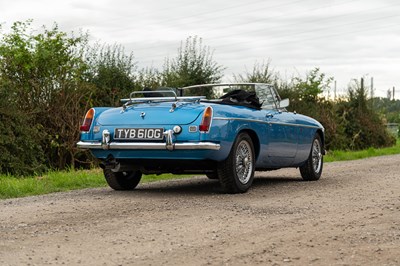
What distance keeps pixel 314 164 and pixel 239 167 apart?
302cm

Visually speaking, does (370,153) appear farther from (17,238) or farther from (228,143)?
(17,238)

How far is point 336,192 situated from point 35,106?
273 inches

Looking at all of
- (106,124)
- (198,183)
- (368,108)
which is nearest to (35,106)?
(198,183)

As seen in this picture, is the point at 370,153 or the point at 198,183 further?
the point at 370,153

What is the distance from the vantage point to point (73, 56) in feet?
56.8

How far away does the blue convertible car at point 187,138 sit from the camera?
9383mm

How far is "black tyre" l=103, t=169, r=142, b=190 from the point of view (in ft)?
34.6

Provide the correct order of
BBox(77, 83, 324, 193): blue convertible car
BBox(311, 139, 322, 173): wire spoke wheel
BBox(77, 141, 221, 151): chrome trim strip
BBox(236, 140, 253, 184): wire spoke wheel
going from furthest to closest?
BBox(311, 139, 322, 173): wire spoke wheel
BBox(236, 140, 253, 184): wire spoke wheel
BBox(77, 83, 324, 193): blue convertible car
BBox(77, 141, 221, 151): chrome trim strip

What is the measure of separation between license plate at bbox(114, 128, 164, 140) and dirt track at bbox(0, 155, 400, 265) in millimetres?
744

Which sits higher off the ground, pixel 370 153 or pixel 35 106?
pixel 35 106

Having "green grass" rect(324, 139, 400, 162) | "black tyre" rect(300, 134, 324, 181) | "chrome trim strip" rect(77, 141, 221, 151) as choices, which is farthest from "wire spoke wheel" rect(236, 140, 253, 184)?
"green grass" rect(324, 139, 400, 162)

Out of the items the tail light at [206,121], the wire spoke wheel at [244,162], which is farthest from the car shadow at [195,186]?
the tail light at [206,121]

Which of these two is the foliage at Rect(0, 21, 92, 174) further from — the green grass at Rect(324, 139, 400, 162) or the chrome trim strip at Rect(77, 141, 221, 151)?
the green grass at Rect(324, 139, 400, 162)

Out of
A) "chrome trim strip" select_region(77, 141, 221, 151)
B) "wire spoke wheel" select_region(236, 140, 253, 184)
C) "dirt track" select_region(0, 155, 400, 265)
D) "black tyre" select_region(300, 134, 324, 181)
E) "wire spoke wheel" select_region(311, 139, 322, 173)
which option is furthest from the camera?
"wire spoke wheel" select_region(311, 139, 322, 173)
